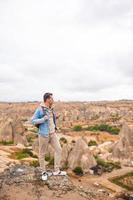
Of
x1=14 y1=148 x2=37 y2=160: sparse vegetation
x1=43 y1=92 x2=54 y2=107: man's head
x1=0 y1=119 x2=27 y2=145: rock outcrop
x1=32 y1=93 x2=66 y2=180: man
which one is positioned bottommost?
x1=14 y1=148 x2=37 y2=160: sparse vegetation

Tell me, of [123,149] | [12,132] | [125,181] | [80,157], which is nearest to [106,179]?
[125,181]

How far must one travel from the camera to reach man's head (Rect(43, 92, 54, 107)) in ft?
35.7

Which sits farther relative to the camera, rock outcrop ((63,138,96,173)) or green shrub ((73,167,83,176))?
rock outcrop ((63,138,96,173))

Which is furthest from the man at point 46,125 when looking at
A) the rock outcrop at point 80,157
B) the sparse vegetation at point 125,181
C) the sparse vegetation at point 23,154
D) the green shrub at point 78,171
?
the rock outcrop at point 80,157

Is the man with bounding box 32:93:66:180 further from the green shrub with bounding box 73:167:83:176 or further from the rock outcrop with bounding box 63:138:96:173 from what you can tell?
the rock outcrop with bounding box 63:138:96:173

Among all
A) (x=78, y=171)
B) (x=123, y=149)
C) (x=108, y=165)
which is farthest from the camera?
(x=123, y=149)

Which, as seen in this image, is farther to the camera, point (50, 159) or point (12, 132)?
point (12, 132)

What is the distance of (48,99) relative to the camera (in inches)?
429

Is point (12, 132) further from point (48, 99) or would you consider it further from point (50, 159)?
point (48, 99)

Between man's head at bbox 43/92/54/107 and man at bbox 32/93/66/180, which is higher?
man's head at bbox 43/92/54/107

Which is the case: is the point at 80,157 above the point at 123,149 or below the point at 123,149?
below

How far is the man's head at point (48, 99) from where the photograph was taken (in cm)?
1088

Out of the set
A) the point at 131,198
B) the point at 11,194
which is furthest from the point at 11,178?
the point at 131,198

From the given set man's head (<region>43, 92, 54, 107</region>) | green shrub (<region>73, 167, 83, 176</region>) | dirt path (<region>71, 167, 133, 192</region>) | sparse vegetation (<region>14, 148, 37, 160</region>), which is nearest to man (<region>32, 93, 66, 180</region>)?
man's head (<region>43, 92, 54, 107</region>)
